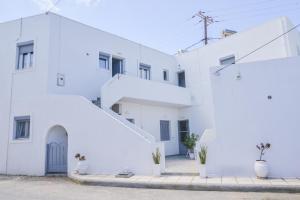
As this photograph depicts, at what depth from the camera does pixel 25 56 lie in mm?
14828

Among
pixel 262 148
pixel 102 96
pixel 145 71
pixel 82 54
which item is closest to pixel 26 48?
pixel 82 54

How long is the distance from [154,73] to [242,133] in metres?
10.8

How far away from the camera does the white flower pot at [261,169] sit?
9172 millimetres

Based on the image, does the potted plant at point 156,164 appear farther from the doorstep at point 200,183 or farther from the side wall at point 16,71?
the side wall at point 16,71

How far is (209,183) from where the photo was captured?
8.74 m

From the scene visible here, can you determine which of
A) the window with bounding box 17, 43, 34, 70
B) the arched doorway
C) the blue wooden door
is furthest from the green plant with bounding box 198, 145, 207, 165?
the window with bounding box 17, 43, 34, 70

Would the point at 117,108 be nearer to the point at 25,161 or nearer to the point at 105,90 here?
the point at 105,90

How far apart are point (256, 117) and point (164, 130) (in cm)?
998

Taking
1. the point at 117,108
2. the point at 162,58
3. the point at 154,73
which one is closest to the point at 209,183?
the point at 117,108

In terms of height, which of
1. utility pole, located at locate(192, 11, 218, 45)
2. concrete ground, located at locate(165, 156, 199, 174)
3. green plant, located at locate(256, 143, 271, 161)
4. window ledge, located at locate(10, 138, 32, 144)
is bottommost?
concrete ground, located at locate(165, 156, 199, 174)

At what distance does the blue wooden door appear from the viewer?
12.7 metres

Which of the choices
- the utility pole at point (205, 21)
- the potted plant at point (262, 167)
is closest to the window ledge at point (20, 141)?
the potted plant at point (262, 167)

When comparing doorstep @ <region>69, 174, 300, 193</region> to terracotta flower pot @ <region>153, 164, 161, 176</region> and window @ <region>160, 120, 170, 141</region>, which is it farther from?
window @ <region>160, 120, 170, 141</region>

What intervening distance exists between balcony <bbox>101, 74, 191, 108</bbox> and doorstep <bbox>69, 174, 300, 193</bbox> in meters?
5.22
